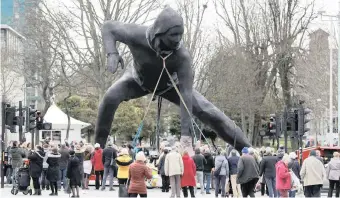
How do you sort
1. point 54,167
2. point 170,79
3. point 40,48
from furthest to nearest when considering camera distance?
1. point 40,48
2. point 54,167
3. point 170,79

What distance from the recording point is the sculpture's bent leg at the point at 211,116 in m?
16.4

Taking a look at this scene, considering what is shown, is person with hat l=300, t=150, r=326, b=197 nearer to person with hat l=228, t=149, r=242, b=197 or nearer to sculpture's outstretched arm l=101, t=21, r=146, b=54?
person with hat l=228, t=149, r=242, b=197

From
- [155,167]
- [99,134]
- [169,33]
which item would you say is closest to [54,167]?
[155,167]

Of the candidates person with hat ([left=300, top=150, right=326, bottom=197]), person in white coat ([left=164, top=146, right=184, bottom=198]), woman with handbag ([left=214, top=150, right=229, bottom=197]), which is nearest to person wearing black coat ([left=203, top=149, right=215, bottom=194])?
woman with handbag ([left=214, top=150, right=229, bottom=197])

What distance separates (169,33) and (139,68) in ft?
5.48

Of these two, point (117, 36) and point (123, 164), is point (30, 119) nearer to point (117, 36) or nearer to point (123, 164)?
point (123, 164)

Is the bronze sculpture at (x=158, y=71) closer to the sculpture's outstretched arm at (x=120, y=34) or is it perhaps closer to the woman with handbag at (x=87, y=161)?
the sculpture's outstretched arm at (x=120, y=34)

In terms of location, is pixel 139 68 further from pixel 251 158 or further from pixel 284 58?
pixel 284 58

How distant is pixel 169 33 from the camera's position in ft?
46.6

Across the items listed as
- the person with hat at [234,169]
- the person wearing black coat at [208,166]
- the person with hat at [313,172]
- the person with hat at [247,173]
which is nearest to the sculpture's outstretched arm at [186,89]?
the person with hat at [247,173]

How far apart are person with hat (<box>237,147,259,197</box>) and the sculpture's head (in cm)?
494

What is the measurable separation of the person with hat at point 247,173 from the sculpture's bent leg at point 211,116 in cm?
155

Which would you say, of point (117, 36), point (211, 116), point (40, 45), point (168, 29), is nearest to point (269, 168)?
point (211, 116)

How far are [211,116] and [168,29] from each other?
10.1 ft
